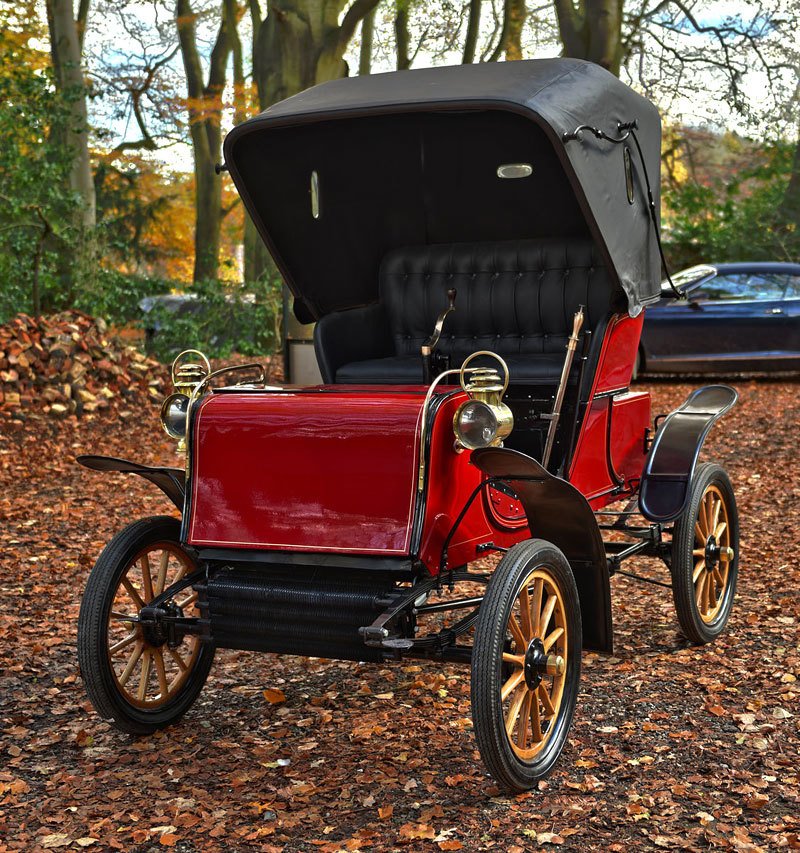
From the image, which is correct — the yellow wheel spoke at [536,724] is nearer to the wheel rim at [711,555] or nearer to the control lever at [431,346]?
the wheel rim at [711,555]

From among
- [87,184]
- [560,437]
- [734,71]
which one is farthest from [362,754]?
[734,71]

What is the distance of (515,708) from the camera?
3691 mm

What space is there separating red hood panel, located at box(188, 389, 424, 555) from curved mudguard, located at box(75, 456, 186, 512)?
0.23 metres

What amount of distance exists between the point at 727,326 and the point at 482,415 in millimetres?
11275

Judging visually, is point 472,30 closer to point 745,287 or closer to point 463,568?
point 745,287

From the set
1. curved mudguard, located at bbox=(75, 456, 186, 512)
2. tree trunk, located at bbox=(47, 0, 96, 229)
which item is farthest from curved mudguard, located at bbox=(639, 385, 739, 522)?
tree trunk, located at bbox=(47, 0, 96, 229)

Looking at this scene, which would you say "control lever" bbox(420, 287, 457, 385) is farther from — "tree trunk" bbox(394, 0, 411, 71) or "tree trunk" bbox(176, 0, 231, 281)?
"tree trunk" bbox(394, 0, 411, 71)

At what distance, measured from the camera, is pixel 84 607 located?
4000 mm

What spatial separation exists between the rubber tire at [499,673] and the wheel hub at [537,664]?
0.19 m

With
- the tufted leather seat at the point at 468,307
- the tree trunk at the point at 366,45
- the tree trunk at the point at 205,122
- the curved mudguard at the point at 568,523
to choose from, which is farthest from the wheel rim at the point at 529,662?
the tree trunk at the point at 366,45

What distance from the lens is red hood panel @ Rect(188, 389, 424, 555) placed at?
3.83 meters

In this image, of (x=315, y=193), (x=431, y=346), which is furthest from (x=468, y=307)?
(x=315, y=193)

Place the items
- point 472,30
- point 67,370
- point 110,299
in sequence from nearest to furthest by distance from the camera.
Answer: point 67,370, point 110,299, point 472,30

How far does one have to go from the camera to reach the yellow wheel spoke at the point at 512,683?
11.8 feet
